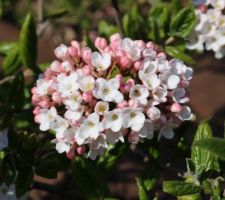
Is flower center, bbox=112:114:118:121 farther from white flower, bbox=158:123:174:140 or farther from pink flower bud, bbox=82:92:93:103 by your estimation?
white flower, bbox=158:123:174:140

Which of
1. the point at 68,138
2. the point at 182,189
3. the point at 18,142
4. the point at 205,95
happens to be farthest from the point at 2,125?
the point at 205,95

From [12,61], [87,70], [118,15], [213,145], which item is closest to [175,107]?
[87,70]

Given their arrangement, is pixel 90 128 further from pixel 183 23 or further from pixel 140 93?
pixel 183 23

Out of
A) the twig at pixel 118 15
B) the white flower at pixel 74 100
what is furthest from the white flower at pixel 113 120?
the twig at pixel 118 15

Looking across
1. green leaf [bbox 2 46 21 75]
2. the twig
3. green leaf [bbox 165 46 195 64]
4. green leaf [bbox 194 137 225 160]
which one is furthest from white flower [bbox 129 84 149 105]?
green leaf [bbox 2 46 21 75]

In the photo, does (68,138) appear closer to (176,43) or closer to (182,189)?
(182,189)

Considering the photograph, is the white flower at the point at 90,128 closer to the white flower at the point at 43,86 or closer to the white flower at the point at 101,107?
the white flower at the point at 101,107

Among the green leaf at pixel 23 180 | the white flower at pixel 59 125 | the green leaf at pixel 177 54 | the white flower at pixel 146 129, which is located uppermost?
the white flower at pixel 59 125
